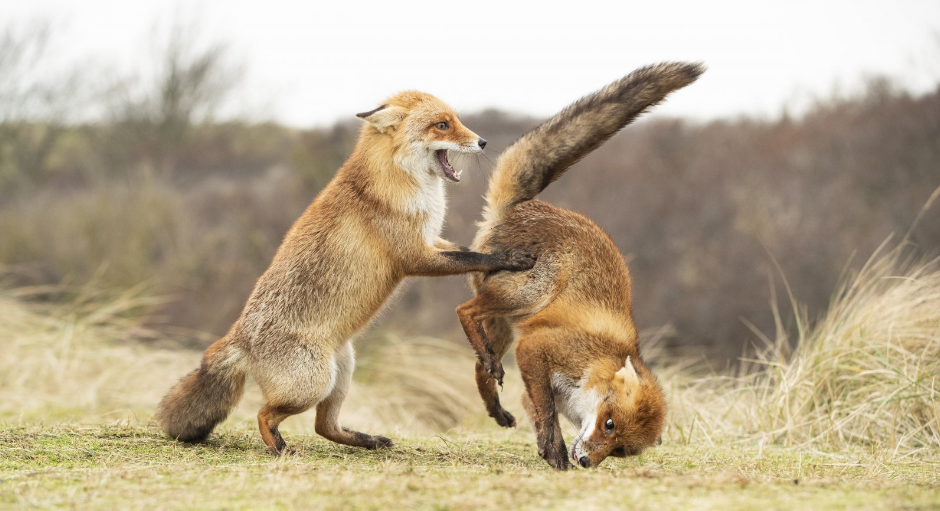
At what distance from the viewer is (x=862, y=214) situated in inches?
763

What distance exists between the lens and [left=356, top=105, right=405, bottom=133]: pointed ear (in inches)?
215

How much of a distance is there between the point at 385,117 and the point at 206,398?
2.11 metres

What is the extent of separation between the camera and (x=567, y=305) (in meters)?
5.07

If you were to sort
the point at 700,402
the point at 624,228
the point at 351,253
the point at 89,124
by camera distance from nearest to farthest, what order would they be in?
the point at 351,253 → the point at 700,402 → the point at 624,228 → the point at 89,124

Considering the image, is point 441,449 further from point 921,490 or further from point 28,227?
point 28,227

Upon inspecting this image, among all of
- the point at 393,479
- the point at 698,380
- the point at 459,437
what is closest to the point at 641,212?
the point at 698,380

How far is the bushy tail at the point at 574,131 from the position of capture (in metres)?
5.33

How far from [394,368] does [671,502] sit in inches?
317

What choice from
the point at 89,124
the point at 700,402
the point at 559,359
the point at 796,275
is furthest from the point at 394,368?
the point at 89,124

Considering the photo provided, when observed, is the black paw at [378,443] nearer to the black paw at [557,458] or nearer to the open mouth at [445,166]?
the black paw at [557,458]

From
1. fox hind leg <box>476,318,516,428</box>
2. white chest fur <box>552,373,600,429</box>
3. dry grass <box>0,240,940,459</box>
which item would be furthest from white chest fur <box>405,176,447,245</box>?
dry grass <box>0,240,940,459</box>

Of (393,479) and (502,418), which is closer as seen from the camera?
(393,479)

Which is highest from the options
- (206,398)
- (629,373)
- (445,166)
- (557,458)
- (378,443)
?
(445,166)

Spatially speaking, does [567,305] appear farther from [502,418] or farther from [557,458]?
[502,418]
